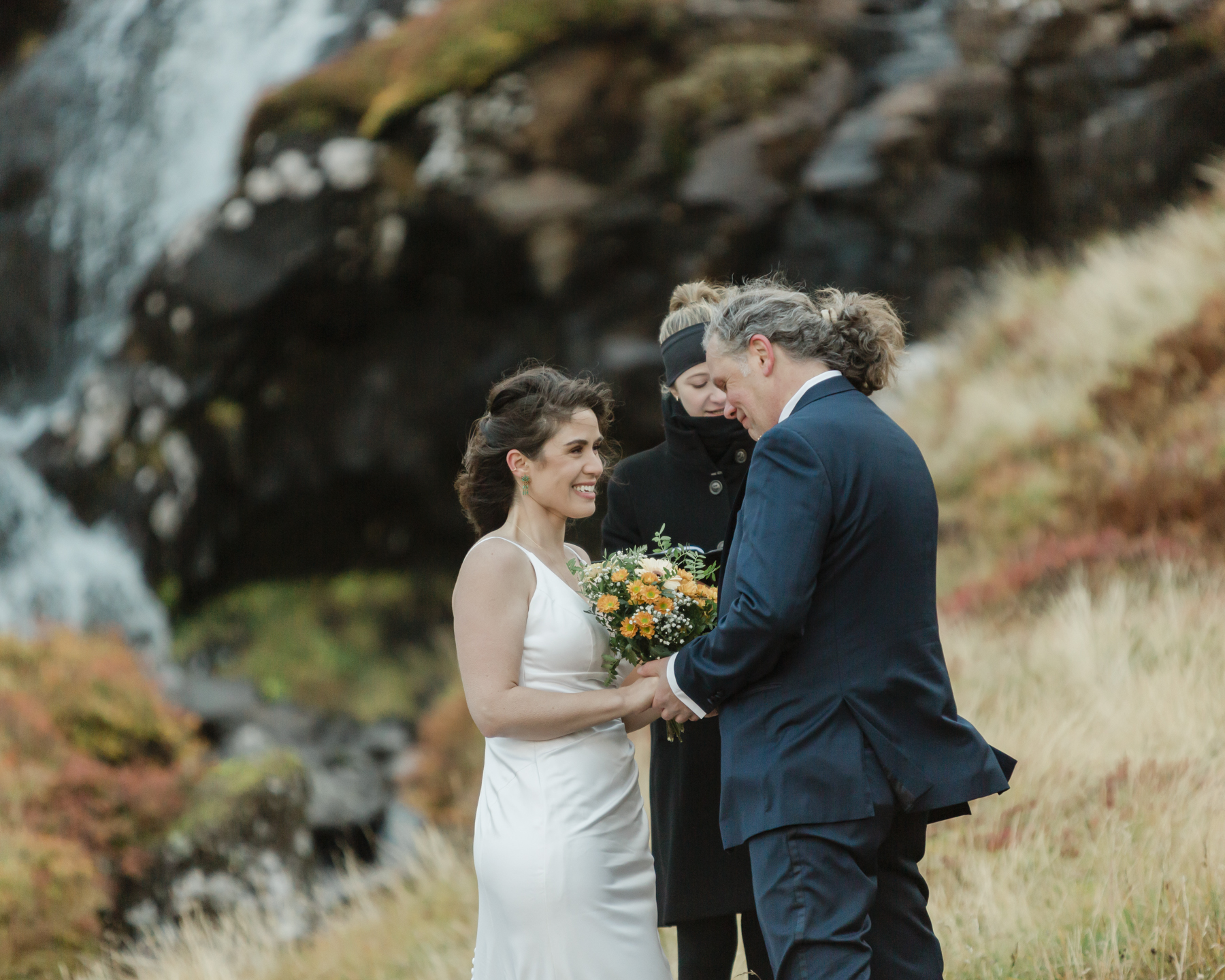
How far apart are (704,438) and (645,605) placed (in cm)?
72

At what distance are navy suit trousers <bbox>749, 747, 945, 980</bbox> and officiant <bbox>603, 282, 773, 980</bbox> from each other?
55 cm

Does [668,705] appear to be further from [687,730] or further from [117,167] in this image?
[117,167]

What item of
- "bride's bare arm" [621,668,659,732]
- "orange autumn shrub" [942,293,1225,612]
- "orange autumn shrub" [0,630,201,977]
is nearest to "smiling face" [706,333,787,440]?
"bride's bare arm" [621,668,659,732]

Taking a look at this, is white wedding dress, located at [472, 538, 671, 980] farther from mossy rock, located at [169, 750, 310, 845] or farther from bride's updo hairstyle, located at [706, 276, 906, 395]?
mossy rock, located at [169, 750, 310, 845]

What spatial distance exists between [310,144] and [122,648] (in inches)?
232

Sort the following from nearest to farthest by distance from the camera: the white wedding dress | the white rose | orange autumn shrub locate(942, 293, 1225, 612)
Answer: the white wedding dress → the white rose → orange autumn shrub locate(942, 293, 1225, 612)

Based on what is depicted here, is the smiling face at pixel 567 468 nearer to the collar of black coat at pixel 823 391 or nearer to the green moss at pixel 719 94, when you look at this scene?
the collar of black coat at pixel 823 391

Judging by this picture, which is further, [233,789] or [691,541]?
[233,789]

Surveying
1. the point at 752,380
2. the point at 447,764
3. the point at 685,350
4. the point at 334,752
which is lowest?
the point at 334,752

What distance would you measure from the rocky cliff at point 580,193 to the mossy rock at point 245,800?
5.92 m

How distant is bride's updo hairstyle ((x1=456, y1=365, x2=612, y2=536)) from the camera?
277cm

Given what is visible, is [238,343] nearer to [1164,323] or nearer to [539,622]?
[1164,323]

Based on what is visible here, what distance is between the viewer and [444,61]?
1212 cm

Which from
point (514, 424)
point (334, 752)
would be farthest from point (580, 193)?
point (514, 424)
